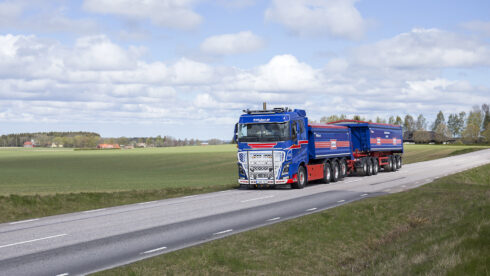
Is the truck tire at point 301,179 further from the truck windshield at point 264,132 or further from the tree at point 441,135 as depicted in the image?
the tree at point 441,135

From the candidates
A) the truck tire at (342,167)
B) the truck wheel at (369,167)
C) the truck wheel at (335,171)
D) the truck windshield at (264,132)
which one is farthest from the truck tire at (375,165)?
the truck windshield at (264,132)

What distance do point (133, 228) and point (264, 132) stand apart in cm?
1248

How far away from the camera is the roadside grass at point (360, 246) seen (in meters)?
9.97

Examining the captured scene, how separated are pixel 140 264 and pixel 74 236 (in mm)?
4091

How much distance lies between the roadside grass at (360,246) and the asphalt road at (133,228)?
102 cm

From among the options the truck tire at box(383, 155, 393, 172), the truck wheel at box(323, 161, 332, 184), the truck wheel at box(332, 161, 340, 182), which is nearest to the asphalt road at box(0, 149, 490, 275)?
the truck wheel at box(323, 161, 332, 184)

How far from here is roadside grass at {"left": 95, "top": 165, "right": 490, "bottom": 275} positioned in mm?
9966

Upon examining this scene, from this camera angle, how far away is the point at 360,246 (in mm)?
14641

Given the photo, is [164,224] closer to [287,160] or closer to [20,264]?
[20,264]

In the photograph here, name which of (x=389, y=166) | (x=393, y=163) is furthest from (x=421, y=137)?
(x=389, y=166)

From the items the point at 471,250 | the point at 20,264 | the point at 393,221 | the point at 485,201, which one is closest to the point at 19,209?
the point at 20,264

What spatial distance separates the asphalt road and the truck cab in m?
2.28

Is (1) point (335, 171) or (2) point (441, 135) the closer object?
(1) point (335, 171)

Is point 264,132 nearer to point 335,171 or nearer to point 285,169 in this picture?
point 285,169
